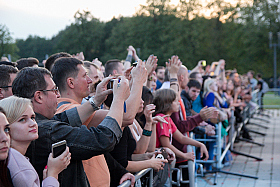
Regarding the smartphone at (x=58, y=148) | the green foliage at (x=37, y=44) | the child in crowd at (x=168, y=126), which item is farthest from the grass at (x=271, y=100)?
the green foliage at (x=37, y=44)

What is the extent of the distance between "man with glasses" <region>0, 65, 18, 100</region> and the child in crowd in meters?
1.90

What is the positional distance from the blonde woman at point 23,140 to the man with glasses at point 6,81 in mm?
1194

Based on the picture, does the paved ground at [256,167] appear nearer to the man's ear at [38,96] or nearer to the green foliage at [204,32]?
the man's ear at [38,96]

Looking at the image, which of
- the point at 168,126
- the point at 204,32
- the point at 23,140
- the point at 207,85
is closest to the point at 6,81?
the point at 23,140

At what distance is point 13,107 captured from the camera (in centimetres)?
201

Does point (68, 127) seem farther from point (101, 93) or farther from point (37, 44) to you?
point (37, 44)

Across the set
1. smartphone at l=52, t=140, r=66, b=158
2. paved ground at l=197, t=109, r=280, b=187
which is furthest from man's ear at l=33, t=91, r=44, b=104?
paved ground at l=197, t=109, r=280, b=187

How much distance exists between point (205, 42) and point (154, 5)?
27.0ft

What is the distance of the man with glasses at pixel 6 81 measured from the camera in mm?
3162

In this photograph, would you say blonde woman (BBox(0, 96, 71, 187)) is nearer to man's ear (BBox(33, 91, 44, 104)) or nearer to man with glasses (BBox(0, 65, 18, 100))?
man's ear (BBox(33, 91, 44, 104))

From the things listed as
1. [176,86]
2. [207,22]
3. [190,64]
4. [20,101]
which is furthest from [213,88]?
[207,22]

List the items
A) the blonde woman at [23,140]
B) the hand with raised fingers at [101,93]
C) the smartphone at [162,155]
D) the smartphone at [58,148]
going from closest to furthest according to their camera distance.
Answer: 1. the blonde woman at [23,140]
2. the smartphone at [58,148]
3. the hand with raised fingers at [101,93]
4. the smartphone at [162,155]

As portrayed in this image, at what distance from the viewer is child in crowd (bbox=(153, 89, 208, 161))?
4441 mm

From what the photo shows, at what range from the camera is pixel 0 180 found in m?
1.75
